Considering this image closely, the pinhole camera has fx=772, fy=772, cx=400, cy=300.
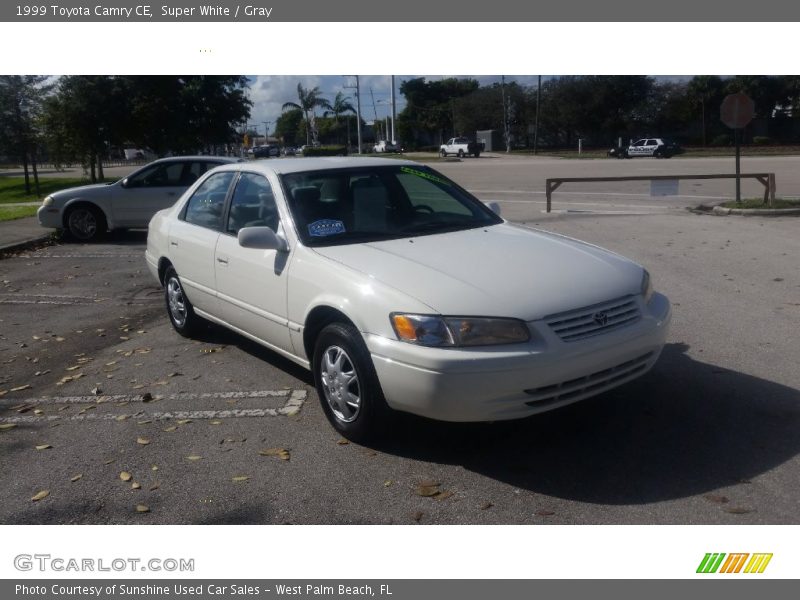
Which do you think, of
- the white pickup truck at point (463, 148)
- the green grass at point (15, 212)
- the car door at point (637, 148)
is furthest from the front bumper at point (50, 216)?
the white pickup truck at point (463, 148)

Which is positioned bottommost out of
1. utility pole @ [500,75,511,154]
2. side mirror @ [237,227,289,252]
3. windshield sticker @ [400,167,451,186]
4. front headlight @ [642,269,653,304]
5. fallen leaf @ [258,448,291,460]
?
fallen leaf @ [258,448,291,460]

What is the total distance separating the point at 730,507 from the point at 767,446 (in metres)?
0.80

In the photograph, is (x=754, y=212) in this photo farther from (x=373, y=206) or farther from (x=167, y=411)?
(x=167, y=411)

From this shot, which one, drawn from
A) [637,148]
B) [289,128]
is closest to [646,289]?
[637,148]

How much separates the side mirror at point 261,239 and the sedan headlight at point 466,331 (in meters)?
1.47

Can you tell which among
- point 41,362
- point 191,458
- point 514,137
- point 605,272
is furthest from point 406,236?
point 514,137

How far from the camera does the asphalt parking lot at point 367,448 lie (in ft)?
12.5

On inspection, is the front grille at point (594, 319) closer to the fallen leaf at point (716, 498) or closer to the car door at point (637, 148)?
the fallen leaf at point (716, 498)

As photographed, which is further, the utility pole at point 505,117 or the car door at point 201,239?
the utility pole at point 505,117

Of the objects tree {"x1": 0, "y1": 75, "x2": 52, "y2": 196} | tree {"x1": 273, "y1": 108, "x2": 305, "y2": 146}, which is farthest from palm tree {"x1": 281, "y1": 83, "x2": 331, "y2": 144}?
tree {"x1": 0, "y1": 75, "x2": 52, "y2": 196}

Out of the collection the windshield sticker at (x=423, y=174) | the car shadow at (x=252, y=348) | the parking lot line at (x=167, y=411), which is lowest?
the parking lot line at (x=167, y=411)

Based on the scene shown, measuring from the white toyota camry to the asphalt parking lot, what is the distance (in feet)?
1.22

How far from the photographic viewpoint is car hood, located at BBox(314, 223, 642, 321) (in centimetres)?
409

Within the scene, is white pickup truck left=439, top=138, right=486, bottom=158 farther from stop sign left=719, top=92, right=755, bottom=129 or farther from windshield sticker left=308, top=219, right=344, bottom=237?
windshield sticker left=308, top=219, right=344, bottom=237
